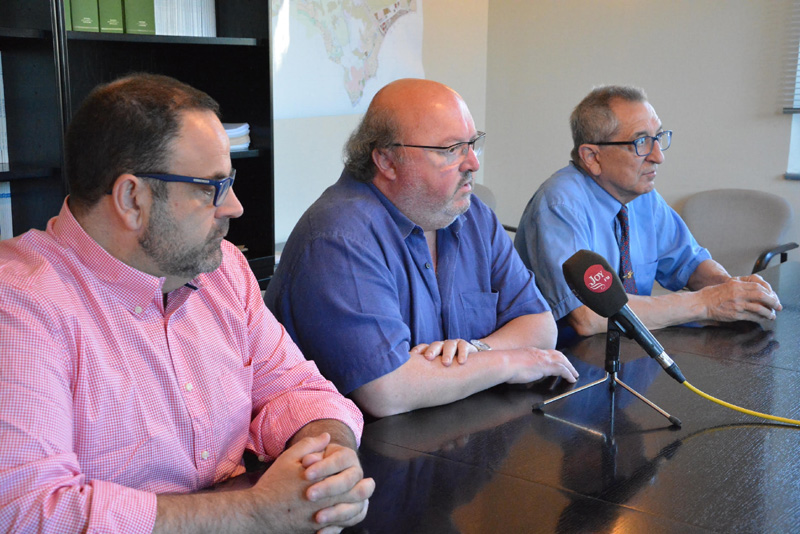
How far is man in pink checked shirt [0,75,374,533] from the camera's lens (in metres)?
1.06

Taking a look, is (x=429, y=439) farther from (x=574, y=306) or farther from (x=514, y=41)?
(x=514, y=41)

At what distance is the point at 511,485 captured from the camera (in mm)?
1267

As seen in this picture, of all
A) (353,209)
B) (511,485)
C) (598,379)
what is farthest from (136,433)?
(598,379)

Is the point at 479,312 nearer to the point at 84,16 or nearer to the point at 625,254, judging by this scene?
the point at 625,254

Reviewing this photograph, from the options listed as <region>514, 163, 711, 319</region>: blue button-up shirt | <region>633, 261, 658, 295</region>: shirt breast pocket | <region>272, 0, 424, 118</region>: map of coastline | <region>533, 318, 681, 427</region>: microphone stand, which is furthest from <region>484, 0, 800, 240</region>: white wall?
<region>533, 318, 681, 427</region>: microphone stand

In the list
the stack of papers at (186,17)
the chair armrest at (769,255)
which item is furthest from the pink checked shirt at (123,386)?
the chair armrest at (769,255)

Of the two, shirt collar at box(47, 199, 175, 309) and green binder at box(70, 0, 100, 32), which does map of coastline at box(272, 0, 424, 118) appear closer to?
green binder at box(70, 0, 100, 32)

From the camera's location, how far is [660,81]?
432 cm

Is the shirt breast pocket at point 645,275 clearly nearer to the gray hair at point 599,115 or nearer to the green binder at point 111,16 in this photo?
the gray hair at point 599,115

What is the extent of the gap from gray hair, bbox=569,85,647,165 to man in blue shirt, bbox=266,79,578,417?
0.66m

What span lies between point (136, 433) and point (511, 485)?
0.61 metres

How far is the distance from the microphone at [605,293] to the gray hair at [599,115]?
3.93 ft

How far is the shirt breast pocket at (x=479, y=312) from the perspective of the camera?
82.3 inches

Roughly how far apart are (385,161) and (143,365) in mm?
948
